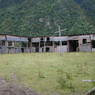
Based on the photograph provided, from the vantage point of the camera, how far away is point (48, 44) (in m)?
53.6

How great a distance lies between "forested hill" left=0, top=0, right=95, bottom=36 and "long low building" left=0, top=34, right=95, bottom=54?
31.4 metres

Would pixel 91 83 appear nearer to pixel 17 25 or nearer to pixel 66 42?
pixel 66 42

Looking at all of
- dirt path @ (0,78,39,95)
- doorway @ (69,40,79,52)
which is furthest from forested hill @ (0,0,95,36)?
dirt path @ (0,78,39,95)

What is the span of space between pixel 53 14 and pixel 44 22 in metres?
8.27

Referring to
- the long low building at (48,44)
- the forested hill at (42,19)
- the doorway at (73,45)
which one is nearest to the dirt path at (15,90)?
the long low building at (48,44)

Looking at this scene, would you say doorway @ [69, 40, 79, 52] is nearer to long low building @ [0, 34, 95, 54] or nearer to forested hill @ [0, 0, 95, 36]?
long low building @ [0, 34, 95, 54]

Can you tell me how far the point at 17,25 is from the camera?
94438 millimetres

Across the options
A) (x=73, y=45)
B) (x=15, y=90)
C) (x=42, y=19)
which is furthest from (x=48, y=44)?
(x=42, y=19)

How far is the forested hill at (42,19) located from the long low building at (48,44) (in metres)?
31.4

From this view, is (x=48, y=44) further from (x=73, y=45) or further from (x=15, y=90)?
(x=15, y=90)

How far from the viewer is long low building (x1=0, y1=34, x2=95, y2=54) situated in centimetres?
4659

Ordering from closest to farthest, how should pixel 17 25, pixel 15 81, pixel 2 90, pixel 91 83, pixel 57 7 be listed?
pixel 2 90, pixel 91 83, pixel 15 81, pixel 17 25, pixel 57 7

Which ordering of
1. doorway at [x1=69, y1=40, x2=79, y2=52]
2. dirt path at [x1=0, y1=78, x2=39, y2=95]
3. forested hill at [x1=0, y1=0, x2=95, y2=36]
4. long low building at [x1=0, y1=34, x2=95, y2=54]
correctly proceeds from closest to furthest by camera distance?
1. dirt path at [x1=0, y1=78, x2=39, y2=95]
2. long low building at [x1=0, y1=34, x2=95, y2=54]
3. doorway at [x1=69, y1=40, x2=79, y2=52]
4. forested hill at [x1=0, y1=0, x2=95, y2=36]

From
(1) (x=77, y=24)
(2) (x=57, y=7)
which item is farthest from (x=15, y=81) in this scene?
(2) (x=57, y=7)
